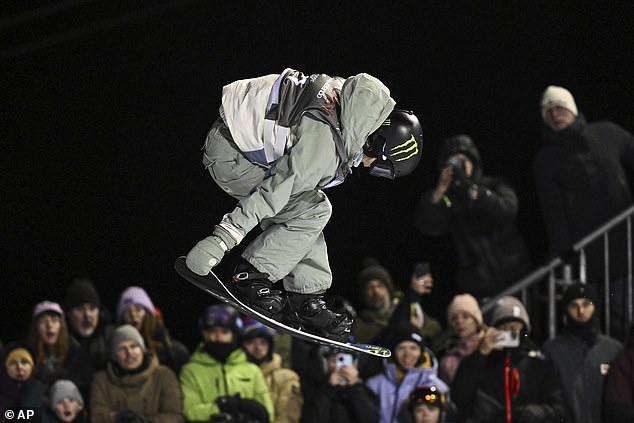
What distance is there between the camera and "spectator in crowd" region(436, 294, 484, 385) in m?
6.60

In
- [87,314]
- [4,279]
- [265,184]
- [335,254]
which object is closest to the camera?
[265,184]

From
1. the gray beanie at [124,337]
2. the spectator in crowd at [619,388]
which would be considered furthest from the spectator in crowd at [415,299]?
the gray beanie at [124,337]

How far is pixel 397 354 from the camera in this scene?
649 cm

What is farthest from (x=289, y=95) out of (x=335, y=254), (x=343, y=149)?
(x=335, y=254)

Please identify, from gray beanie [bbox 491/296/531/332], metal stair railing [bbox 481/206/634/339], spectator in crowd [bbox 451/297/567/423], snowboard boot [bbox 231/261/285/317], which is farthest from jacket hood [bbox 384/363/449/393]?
snowboard boot [bbox 231/261/285/317]

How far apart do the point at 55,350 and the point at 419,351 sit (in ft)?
6.21

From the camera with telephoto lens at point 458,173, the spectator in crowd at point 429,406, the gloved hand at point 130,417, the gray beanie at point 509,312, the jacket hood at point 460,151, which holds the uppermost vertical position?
the jacket hood at point 460,151

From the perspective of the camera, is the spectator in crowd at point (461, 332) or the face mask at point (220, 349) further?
the face mask at point (220, 349)

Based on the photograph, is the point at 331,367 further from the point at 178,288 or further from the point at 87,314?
the point at 178,288

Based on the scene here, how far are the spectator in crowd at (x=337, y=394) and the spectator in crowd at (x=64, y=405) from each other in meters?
1.14

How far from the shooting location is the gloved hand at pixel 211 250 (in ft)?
14.3

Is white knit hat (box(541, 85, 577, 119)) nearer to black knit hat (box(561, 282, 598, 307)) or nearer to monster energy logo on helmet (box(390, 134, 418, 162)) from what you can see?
black knit hat (box(561, 282, 598, 307))

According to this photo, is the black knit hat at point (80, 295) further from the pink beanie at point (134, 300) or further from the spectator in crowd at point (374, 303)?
the spectator in crowd at point (374, 303)

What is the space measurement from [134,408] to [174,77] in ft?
7.47
